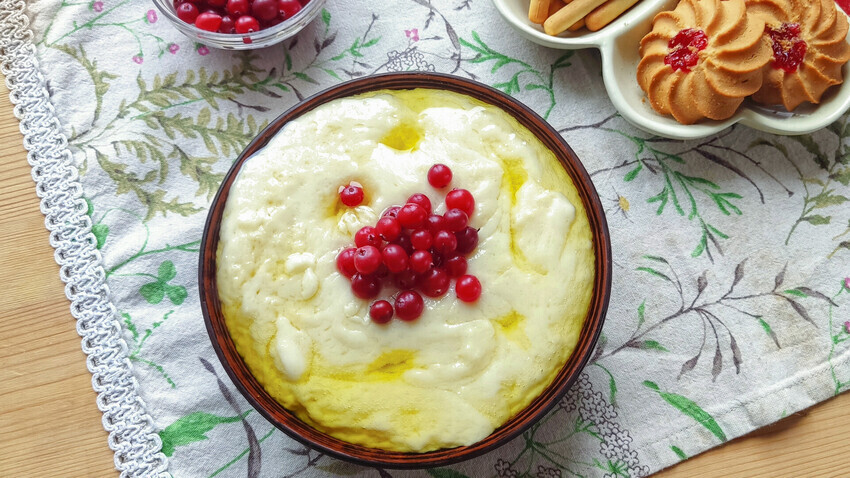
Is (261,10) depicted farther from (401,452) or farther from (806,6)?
(806,6)

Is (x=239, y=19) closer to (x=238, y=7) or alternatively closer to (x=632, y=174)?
(x=238, y=7)

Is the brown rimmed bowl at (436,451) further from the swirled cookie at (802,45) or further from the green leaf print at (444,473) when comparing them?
the swirled cookie at (802,45)

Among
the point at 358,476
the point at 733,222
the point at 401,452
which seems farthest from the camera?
the point at 733,222

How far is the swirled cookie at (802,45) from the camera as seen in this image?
152 cm

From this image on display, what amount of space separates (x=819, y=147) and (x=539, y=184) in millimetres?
852

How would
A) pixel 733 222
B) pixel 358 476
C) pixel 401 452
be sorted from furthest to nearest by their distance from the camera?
pixel 733 222 < pixel 358 476 < pixel 401 452

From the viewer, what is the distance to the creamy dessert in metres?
1.28

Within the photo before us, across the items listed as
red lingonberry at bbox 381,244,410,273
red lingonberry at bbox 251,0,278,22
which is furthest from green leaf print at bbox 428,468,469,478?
red lingonberry at bbox 251,0,278,22

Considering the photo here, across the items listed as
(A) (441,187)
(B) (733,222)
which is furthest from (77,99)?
(B) (733,222)

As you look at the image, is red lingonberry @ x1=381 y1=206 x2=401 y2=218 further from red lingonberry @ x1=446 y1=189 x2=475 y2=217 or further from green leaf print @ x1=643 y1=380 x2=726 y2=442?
green leaf print @ x1=643 y1=380 x2=726 y2=442

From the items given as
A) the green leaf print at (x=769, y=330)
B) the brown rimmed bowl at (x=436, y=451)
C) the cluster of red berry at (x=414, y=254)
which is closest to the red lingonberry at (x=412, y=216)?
the cluster of red berry at (x=414, y=254)

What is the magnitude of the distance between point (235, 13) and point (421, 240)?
2.70 ft

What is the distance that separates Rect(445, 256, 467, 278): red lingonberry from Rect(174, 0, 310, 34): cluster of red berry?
80 centimetres

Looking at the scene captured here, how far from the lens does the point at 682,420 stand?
153cm
